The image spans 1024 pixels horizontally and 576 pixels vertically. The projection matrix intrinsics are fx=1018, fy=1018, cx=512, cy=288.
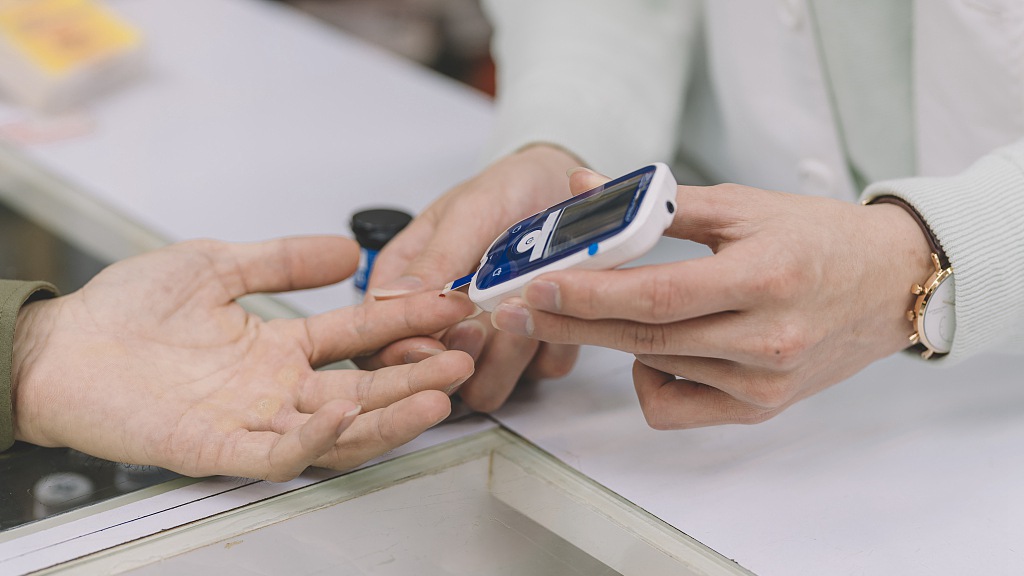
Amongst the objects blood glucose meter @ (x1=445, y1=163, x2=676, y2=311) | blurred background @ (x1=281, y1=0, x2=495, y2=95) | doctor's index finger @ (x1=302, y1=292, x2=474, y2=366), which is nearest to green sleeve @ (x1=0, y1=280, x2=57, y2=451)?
doctor's index finger @ (x1=302, y1=292, x2=474, y2=366)

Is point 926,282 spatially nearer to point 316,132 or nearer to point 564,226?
point 564,226

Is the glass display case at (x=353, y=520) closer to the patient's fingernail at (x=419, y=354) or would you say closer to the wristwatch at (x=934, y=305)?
the patient's fingernail at (x=419, y=354)

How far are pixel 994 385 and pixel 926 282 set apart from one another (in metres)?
0.21

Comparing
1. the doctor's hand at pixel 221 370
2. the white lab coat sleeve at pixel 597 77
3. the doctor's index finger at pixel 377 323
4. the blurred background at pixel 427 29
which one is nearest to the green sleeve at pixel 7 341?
the doctor's hand at pixel 221 370

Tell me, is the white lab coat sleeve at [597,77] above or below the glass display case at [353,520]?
above

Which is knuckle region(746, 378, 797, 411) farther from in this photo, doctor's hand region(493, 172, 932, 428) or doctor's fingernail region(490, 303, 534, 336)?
doctor's fingernail region(490, 303, 534, 336)

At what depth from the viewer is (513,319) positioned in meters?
0.57

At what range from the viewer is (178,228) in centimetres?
93

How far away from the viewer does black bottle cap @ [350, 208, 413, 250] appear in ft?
2.60

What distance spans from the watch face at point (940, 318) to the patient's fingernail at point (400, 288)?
1.05 ft

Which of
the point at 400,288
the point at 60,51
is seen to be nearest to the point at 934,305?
the point at 400,288

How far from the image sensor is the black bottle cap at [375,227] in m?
0.79

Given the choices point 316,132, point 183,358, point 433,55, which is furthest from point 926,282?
point 433,55

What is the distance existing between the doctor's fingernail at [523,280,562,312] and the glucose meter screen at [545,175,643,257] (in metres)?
0.02
